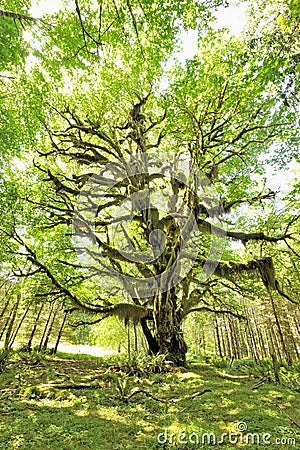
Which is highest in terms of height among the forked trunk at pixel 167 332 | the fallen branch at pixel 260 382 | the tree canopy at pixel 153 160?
the tree canopy at pixel 153 160

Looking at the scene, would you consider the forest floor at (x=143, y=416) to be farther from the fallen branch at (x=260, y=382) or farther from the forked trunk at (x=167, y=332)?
the forked trunk at (x=167, y=332)

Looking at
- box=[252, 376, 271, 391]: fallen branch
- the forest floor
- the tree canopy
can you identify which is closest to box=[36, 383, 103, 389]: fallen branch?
the forest floor

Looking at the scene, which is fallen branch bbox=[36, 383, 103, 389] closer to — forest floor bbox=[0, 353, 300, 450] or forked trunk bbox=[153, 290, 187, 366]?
forest floor bbox=[0, 353, 300, 450]

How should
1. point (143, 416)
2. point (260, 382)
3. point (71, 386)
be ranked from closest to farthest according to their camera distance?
point (143, 416), point (71, 386), point (260, 382)

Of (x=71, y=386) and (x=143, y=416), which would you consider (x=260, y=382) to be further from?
(x=71, y=386)

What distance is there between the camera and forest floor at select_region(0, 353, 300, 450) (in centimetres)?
334

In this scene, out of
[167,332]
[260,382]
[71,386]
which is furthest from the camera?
[167,332]

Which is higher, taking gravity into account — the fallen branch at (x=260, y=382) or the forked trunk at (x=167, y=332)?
the forked trunk at (x=167, y=332)

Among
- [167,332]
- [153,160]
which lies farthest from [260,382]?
[153,160]

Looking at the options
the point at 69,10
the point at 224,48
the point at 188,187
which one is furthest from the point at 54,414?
the point at 224,48

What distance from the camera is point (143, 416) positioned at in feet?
14.4

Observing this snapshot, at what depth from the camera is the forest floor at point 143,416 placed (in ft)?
11.0

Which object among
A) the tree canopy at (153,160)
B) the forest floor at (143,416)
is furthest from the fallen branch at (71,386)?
the tree canopy at (153,160)

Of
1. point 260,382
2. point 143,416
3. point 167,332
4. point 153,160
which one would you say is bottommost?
point 143,416
